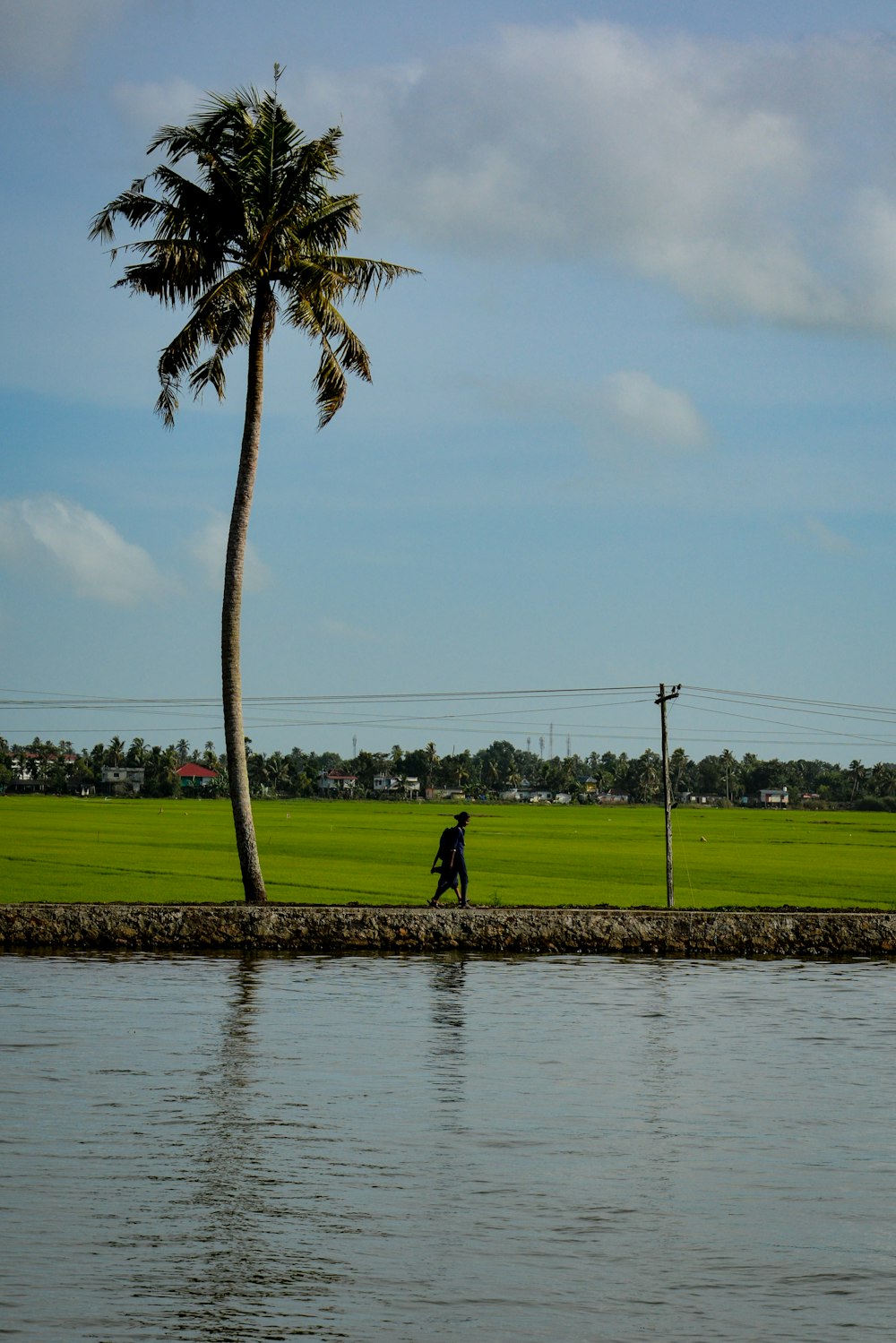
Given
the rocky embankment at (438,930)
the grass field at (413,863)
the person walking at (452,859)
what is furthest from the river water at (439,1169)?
the grass field at (413,863)

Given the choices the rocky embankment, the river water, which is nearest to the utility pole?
the rocky embankment

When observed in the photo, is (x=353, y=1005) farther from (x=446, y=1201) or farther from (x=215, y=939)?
(x=446, y=1201)

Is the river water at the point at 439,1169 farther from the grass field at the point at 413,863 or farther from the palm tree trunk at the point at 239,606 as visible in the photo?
the grass field at the point at 413,863

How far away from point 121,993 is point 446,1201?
41.4 feet

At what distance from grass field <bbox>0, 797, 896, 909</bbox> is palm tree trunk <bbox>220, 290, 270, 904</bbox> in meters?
4.55

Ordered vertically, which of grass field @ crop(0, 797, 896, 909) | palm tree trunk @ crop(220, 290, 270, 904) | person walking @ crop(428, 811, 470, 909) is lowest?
grass field @ crop(0, 797, 896, 909)

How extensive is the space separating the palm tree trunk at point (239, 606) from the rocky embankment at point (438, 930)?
2538 mm

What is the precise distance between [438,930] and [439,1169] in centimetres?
1758

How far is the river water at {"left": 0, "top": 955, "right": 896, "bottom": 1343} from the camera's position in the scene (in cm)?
888

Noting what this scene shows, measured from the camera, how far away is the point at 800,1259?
32.7ft

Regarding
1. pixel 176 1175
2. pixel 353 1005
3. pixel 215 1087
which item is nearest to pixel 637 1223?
pixel 176 1175

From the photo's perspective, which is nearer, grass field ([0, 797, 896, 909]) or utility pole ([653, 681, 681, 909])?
utility pole ([653, 681, 681, 909])

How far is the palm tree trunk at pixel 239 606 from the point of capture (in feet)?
106

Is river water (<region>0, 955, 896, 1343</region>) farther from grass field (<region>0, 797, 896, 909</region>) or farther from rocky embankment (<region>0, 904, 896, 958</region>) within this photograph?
grass field (<region>0, 797, 896, 909</region>)
